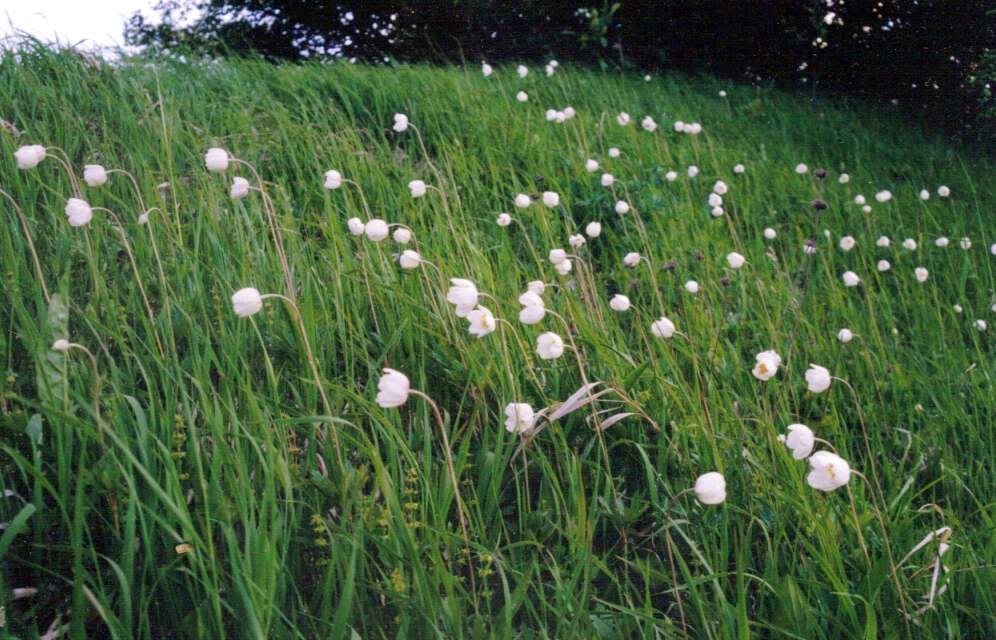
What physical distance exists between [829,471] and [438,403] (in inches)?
38.4

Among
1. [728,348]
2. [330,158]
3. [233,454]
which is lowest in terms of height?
[728,348]

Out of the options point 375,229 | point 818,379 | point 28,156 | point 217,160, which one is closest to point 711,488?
point 818,379

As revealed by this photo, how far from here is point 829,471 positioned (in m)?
1.26

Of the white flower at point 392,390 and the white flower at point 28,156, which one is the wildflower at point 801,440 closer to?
the white flower at point 392,390

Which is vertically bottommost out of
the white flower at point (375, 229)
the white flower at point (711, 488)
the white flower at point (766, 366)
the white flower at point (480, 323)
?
the white flower at point (711, 488)

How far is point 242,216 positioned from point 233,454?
4.25ft

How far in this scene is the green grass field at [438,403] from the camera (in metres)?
1.20

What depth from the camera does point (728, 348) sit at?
2.34 metres

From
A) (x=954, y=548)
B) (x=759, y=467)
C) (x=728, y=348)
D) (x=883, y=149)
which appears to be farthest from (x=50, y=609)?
(x=883, y=149)

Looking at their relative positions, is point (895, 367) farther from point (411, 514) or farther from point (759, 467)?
point (411, 514)

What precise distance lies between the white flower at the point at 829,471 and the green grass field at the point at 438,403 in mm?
92

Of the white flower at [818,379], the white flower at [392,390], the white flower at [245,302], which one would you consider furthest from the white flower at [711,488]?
the white flower at [245,302]

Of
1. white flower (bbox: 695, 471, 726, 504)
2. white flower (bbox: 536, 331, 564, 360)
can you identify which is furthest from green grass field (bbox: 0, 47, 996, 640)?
white flower (bbox: 695, 471, 726, 504)

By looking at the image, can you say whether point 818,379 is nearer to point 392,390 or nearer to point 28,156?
point 392,390
